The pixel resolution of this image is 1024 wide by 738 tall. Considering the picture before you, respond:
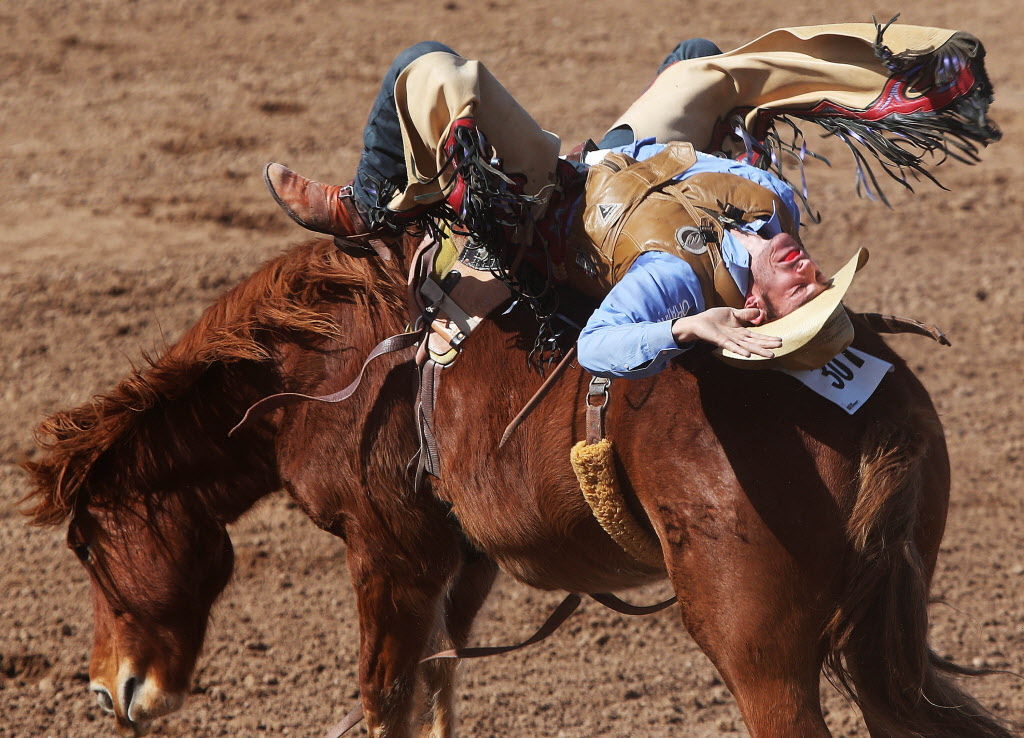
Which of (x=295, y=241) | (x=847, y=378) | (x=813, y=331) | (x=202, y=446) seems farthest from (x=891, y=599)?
(x=295, y=241)

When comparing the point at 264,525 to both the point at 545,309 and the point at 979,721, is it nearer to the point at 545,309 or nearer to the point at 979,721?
the point at 545,309

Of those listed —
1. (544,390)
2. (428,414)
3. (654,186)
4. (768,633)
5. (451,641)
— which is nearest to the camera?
(768,633)

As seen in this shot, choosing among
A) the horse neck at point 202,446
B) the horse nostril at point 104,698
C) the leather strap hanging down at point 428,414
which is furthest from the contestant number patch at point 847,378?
the horse nostril at point 104,698

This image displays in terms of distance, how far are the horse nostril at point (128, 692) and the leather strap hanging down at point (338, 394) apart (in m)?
0.91

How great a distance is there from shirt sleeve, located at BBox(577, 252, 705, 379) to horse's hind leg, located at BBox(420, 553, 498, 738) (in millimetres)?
1552

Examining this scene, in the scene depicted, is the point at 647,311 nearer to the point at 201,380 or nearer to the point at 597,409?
the point at 597,409

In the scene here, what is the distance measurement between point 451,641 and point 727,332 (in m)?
1.94

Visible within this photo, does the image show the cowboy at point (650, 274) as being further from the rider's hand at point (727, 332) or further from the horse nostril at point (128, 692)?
the horse nostril at point (128, 692)

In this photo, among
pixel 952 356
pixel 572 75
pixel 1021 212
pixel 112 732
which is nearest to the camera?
pixel 112 732

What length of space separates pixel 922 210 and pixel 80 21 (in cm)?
680

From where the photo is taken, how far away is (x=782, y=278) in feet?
7.66

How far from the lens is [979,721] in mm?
2646

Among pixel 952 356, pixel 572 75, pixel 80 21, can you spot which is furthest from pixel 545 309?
pixel 80 21

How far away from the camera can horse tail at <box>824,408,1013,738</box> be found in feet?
8.00
